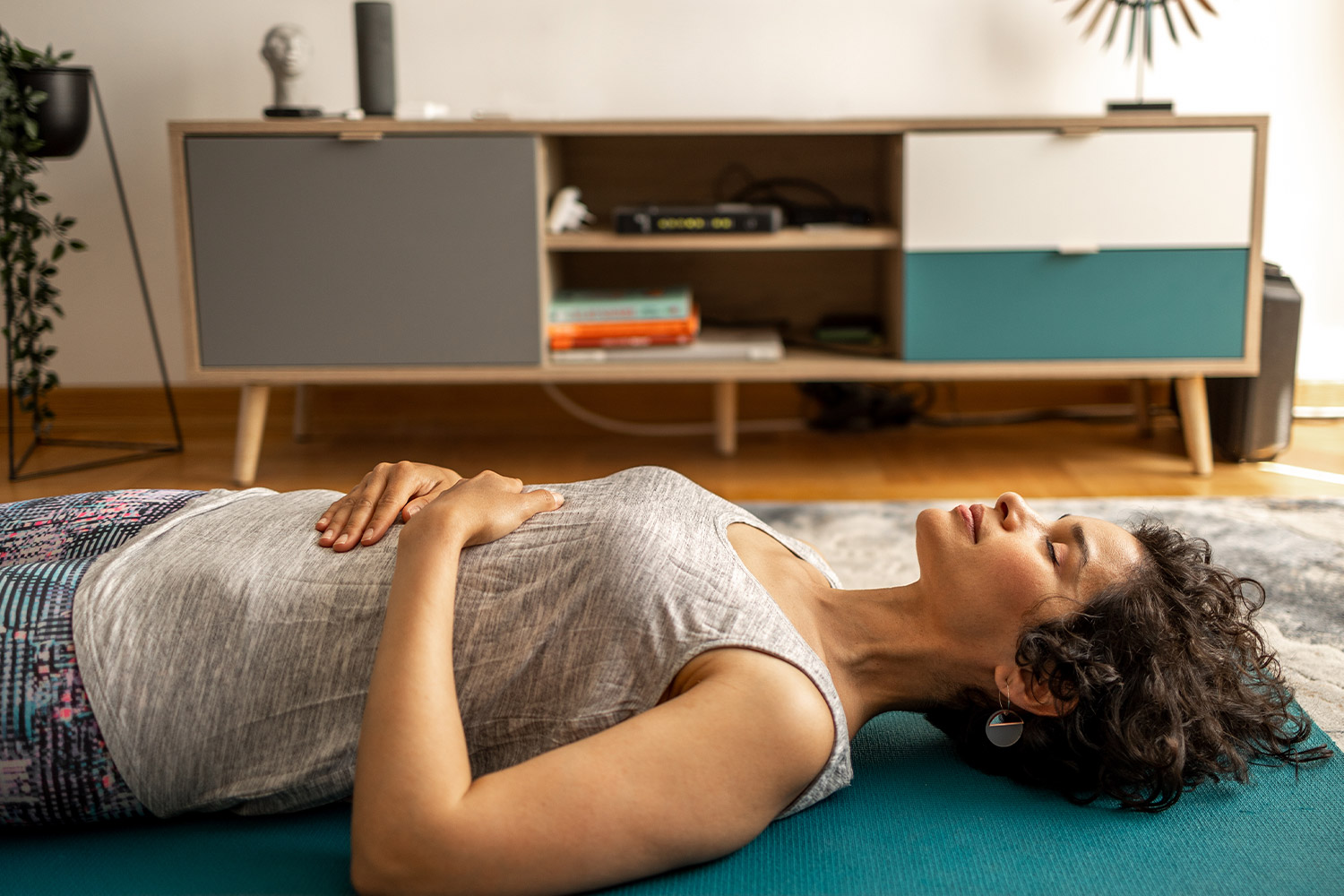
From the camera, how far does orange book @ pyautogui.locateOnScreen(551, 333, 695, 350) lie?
243cm

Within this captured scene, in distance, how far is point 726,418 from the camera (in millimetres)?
2613

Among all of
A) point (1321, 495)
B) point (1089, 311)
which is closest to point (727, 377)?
point (1089, 311)

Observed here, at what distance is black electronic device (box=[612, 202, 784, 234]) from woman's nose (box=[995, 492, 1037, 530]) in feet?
4.71

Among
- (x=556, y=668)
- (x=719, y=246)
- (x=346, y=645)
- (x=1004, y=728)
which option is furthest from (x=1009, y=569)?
(x=719, y=246)

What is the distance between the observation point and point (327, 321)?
237cm

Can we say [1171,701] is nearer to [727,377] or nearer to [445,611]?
[445,611]

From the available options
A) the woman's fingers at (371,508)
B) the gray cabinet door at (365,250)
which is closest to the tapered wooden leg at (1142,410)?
the gray cabinet door at (365,250)

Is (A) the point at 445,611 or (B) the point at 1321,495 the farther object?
(B) the point at 1321,495

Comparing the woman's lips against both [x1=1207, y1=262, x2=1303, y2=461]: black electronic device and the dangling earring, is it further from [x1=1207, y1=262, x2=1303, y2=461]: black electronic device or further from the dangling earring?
[x1=1207, y1=262, x2=1303, y2=461]: black electronic device

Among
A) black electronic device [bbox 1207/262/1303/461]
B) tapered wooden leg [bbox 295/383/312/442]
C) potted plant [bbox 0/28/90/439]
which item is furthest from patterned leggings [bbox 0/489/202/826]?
black electronic device [bbox 1207/262/1303/461]

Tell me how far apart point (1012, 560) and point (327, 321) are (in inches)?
68.7

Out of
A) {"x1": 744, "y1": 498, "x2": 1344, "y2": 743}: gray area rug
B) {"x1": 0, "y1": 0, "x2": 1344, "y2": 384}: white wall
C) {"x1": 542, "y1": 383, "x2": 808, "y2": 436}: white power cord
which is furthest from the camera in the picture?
{"x1": 542, "y1": 383, "x2": 808, "y2": 436}: white power cord

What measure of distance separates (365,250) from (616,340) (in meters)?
0.55

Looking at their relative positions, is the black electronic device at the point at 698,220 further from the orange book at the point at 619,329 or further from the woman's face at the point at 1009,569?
the woman's face at the point at 1009,569
